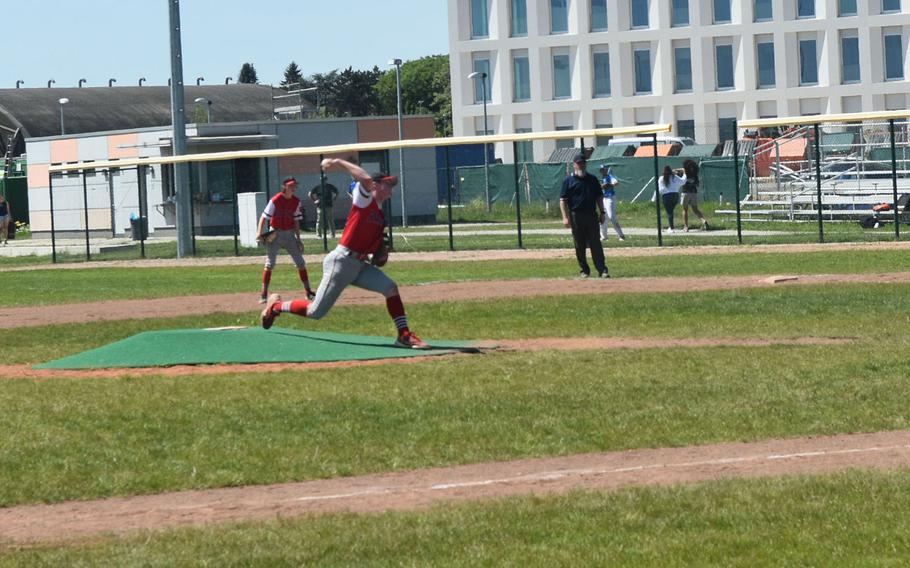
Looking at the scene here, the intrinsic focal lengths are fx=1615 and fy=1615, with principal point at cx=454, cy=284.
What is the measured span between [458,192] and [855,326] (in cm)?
3949

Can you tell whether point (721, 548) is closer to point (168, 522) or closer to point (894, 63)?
point (168, 522)

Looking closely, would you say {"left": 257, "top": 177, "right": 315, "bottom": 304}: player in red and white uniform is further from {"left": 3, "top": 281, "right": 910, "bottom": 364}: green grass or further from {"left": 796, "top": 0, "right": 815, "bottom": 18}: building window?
{"left": 796, "top": 0, "right": 815, "bottom": 18}: building window

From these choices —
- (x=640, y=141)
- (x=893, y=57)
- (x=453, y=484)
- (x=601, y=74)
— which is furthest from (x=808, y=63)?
(x=453, y=484)

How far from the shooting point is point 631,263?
2883cm

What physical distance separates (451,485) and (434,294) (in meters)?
→ 13.7

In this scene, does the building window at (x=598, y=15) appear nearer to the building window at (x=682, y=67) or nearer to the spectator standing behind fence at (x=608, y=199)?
the building window at (x=682, y=67)

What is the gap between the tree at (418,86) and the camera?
145850mm

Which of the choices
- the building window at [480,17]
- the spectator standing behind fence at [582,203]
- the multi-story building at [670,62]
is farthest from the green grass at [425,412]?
the building window at [480,17]

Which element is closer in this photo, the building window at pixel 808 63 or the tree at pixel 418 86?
the building window at pixel 808 63

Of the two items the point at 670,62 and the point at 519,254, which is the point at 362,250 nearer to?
the point at 519,254

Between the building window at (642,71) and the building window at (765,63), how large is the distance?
5.28 m

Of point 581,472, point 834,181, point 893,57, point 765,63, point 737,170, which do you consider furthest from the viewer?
point 765,63

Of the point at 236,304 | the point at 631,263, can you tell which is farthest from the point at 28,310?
the point at 631,263

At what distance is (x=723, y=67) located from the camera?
244 ft
